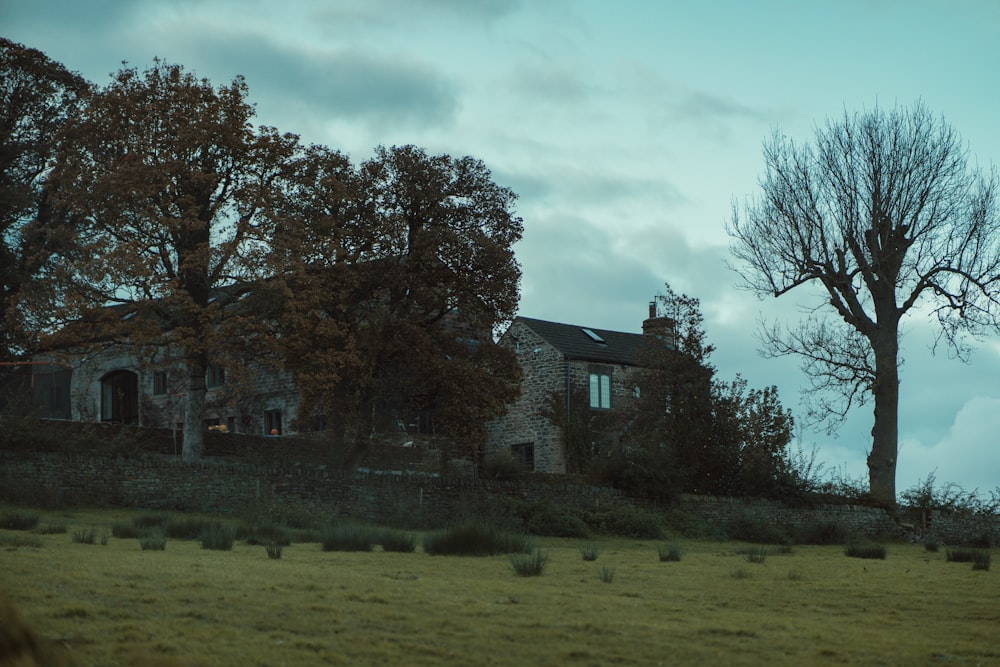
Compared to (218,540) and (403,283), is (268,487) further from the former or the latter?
(218,540)

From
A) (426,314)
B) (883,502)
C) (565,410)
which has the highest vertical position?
(426,314)

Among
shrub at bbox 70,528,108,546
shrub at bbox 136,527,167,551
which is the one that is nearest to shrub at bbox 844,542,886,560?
shrub at bbox 136,527,167,551

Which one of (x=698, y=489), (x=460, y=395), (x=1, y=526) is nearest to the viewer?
(x=1, y=526)

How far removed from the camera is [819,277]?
3659 cm

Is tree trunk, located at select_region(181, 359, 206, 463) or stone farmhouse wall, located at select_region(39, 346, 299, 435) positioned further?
stone farmhouse wall, located at select_region(39, 346, 299, 435)

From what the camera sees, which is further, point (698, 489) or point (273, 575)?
point (698, 489)

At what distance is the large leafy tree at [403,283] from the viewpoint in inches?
1203

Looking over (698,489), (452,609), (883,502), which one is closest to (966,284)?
(883,502)

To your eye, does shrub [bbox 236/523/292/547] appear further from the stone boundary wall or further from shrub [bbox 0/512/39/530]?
the stone boundary wall

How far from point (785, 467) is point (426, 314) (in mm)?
12608

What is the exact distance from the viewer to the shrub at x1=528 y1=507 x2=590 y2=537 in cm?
2559

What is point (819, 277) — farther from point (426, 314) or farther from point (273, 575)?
point (273, 575)

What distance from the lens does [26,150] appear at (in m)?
38.0

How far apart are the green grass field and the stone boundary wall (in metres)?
10.9
